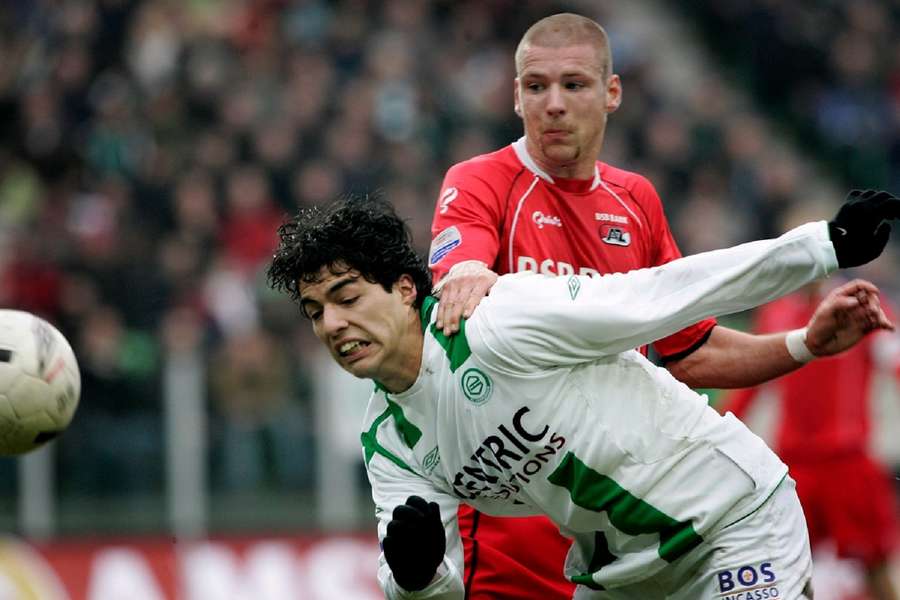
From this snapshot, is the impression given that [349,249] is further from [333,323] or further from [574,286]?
[574,286]

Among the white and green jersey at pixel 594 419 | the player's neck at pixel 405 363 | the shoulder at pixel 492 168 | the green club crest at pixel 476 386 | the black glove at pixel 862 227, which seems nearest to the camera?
the black glove at pixel 862 227

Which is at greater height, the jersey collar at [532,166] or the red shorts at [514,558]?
the jersey collar at [532,166]

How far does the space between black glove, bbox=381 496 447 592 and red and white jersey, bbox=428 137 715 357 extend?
1.09 meters

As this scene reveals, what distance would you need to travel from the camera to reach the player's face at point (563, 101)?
16.9 ft

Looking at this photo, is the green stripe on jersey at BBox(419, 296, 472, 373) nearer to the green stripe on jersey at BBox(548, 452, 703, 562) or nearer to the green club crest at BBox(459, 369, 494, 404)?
the green club crest at BBox(459, 369, 494, 404)

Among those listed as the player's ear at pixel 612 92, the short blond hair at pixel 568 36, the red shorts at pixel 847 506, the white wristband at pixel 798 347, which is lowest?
the red shorts at pixel 847 506

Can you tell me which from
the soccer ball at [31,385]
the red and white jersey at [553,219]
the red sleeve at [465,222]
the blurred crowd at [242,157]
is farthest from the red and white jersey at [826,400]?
the soccer ball at [31,385]

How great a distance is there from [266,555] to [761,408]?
3704 millimetres

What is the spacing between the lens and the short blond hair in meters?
5.20

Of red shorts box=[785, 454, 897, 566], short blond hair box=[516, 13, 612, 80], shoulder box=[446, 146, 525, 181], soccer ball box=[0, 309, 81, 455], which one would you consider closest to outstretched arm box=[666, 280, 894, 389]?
shoulder box=[446, 146, 525, 181]

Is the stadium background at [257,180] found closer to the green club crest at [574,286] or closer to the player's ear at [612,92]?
the player's ear at [612,92]

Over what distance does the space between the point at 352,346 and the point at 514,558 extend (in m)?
1.26

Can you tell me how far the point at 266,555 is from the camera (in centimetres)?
1023

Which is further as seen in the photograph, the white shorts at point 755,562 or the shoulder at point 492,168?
the shoulder at point 492,168
